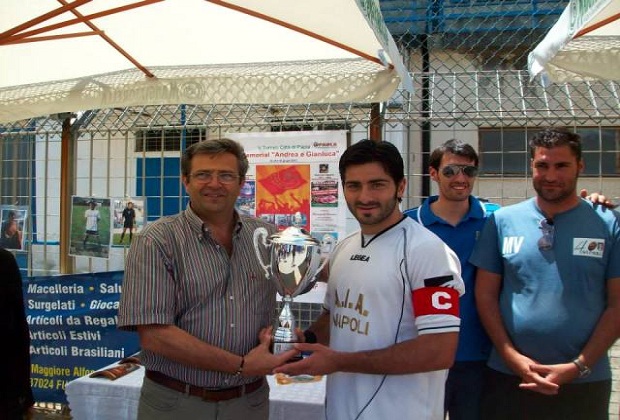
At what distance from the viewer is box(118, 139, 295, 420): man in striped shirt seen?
1.96 m

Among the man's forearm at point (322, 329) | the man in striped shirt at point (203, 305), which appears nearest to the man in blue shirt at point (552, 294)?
the man's forearm at point (322, 329)

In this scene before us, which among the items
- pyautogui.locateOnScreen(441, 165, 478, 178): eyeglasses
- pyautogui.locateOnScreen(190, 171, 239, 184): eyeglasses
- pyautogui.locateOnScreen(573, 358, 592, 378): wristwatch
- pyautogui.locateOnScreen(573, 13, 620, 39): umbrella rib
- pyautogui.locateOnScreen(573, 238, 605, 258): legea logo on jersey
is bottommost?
pyautogui.locateOnScreen(573, 358, 592, 378): wristwatch

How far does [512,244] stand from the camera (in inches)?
95.9

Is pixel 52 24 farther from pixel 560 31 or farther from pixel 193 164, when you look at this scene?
pixel 560 31

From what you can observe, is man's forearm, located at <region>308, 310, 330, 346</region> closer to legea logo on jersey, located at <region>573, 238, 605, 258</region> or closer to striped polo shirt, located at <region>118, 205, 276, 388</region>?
striped polo shirt, located at <region>118, 205, 276, 388</region>

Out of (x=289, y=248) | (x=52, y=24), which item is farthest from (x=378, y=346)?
(x=52, y=24)

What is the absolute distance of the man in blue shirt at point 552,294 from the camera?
2.29 m

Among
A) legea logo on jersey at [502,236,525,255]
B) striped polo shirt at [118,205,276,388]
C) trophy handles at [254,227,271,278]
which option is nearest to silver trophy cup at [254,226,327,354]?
trophy handles at [254,227,271,278]

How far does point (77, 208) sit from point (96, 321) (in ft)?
3.23

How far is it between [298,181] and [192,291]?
210cm

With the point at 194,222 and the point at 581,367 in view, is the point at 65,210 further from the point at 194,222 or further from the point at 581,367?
the point at 581,367

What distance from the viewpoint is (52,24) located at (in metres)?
3.39

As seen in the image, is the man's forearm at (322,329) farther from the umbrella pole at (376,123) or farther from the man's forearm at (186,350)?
the umbrella pole at (376,123)

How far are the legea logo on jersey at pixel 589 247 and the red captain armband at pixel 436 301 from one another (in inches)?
34.1
